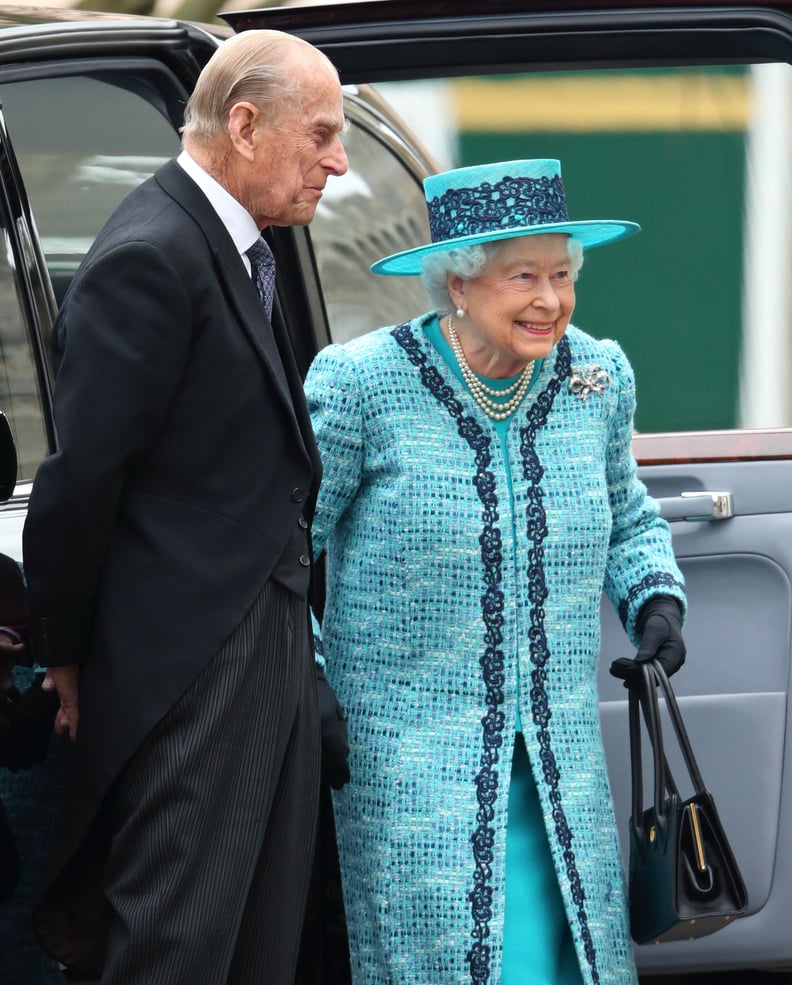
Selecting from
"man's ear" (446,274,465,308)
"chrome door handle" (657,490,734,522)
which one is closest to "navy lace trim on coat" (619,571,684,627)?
"chrome door handle" (657,490,734,522)

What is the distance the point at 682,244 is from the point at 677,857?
1485 mm

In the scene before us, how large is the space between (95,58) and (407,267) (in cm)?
59

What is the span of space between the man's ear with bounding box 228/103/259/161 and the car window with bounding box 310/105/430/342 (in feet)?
3.71

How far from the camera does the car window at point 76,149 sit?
2.73 m

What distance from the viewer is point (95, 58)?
2719mm

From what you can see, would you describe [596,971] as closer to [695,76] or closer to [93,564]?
[93,564]

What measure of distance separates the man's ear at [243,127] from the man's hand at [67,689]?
69cm

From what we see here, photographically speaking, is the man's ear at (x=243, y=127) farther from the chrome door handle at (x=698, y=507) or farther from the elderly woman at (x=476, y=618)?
the chrome door handle at (x=698, y=507)

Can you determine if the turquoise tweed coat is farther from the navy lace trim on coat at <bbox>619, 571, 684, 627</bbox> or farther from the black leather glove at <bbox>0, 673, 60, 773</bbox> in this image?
the black leather glove at <bbox>0, 673, 60, 773</bbox>

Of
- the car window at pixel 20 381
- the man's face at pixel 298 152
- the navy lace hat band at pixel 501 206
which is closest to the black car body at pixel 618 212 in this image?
the car window at pixel 20 381

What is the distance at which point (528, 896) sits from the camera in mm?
2629

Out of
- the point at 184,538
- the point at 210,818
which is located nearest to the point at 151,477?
the point at 184,538

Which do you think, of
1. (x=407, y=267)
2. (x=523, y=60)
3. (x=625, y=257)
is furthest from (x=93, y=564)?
(x=625, y=257)

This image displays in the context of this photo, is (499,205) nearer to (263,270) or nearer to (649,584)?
(263,270)
